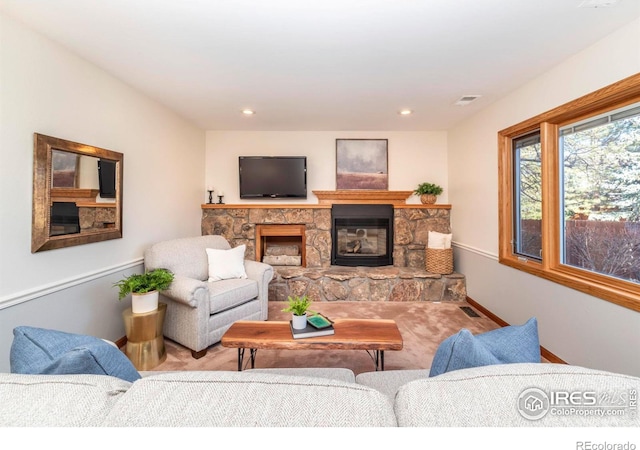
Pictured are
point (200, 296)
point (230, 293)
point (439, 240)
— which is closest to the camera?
point (200, 296)

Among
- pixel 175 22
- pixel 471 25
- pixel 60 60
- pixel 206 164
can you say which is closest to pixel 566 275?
Result: pixel 471 25

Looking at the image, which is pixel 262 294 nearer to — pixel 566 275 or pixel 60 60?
pixel 60 60

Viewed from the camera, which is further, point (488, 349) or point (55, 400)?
point (488, 349)

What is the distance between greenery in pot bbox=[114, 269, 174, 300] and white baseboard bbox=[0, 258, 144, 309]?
0.16 m

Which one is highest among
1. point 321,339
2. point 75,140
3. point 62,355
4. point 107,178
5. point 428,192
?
point 75,140

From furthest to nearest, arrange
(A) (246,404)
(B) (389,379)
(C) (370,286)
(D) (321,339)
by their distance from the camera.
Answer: (C) (370,286)
(D) (321,339)
(B) (389,379)
(A) (246,404)

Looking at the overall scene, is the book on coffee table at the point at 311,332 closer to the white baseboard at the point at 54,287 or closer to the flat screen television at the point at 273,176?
the white baseboard at the point at 54,287

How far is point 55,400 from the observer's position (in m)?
0.57

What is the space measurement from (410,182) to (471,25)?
260cm

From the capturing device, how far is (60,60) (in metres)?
1.89

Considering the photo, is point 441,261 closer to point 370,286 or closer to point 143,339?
point 370,286

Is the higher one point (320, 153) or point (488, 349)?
point (320, 153)

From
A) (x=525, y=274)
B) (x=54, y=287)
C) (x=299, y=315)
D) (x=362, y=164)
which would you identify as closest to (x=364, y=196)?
(x=362, y=164)

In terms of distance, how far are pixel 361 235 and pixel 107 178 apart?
124 inches
